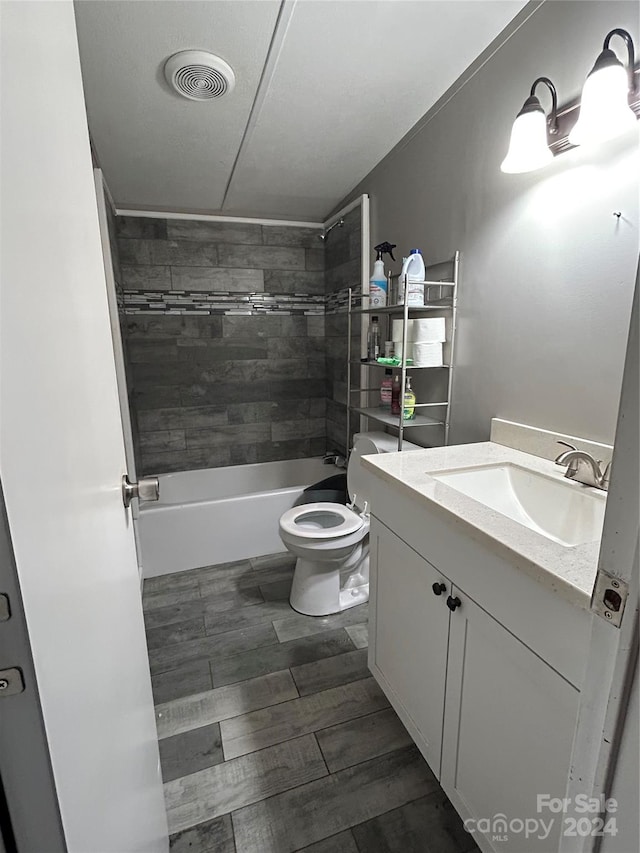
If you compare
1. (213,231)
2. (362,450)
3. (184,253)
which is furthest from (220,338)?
(362,450)

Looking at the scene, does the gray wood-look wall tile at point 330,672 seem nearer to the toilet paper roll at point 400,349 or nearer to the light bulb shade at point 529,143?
the toilet paper roll at point 400,349

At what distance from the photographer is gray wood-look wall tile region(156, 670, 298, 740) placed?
57.7 inches

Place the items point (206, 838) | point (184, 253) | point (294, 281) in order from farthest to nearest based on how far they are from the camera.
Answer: point (294, 281)
point (184, 253)
point (206, 838)

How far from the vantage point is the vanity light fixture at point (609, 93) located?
0.97 m

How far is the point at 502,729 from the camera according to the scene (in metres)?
0.90

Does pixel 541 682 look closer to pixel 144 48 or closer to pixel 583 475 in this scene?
pixel 583 475

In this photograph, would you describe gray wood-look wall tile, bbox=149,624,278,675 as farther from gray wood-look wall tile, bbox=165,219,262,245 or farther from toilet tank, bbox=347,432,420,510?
gray wood-look wall tile, bbox=165,219,262,245

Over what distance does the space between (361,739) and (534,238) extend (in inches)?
70.8

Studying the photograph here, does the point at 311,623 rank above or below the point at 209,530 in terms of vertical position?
below

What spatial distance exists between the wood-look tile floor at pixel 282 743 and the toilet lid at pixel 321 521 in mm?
439

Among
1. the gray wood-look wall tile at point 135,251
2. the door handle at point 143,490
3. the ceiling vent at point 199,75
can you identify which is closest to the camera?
the door handle at point 143,490

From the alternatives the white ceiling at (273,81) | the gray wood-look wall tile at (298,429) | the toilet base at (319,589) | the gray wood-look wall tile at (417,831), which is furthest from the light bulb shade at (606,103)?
the gray wood-look wall tile at (298,429)

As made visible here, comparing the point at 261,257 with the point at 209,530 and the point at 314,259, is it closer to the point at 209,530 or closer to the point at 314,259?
the point at 314,259

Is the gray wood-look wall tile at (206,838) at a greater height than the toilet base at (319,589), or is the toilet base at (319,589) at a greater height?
the toilet base at (319,589)
